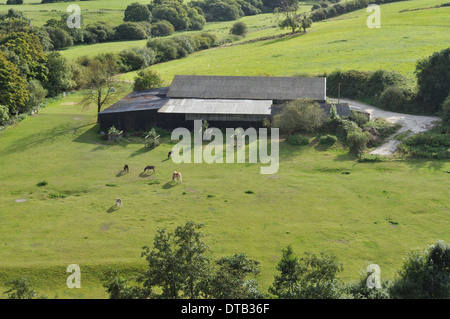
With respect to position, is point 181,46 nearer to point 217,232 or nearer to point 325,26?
point 325,26

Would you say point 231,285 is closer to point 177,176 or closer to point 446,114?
point 177,176

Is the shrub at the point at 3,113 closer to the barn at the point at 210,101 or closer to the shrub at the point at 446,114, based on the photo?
the barn at the point at 210,101

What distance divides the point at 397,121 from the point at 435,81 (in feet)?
31.0

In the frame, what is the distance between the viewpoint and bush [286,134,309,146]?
181 feet

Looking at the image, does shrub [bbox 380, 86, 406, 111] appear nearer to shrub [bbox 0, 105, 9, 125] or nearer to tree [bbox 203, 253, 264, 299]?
tree [bbox 203, 253, 264, 299]

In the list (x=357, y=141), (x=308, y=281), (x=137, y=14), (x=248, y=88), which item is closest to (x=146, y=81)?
(x=248, y=88)

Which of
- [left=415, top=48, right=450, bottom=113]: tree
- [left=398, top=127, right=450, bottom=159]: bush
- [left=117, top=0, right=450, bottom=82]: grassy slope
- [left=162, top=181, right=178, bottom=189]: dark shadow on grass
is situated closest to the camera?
[left=162, top=181, right=178, bottom=189]: dark shadow on grass

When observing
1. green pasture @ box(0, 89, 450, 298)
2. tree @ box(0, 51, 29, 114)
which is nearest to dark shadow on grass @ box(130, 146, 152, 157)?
green pasture @ box(0, 89, 450, 298)

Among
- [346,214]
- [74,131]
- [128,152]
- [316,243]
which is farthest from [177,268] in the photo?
[74,131]

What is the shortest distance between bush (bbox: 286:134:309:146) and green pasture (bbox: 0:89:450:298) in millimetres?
876

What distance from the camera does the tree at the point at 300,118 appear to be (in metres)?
57.4

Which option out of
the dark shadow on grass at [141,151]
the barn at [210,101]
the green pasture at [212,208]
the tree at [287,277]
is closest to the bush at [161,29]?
the barn at [210,101]

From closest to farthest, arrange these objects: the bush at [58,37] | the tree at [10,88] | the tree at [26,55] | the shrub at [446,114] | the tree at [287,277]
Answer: the tree at [287,277], the shrub at [446,114], the tree at [10,88], the tree at [26,55], the bush at [58,37]

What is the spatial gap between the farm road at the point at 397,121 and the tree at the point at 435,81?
2846 mm
